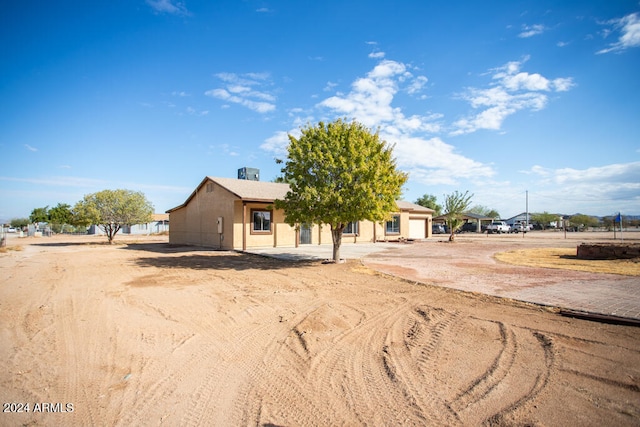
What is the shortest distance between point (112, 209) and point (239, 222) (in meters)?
15.8

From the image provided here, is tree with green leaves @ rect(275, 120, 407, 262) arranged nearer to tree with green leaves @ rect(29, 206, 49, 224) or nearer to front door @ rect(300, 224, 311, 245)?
front door @ rect(300, 224, 311, 245)

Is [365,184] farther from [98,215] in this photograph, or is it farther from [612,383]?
[98,215]

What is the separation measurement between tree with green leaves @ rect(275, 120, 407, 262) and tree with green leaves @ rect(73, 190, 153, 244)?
21.2 meters

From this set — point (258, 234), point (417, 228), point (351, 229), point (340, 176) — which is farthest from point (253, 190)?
point (417, 228)

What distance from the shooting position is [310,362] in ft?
Answer: 14.3

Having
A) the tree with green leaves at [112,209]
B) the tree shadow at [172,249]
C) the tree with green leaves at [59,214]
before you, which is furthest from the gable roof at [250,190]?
the tree with green leaves at [59,214]

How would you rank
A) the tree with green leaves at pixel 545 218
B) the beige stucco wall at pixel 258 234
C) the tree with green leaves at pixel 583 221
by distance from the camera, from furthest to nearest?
the tree with green leaves at pixel 545 218 < the tree with green leaves at pixel 583 221 < the beige stucco wall at pixel 258 234

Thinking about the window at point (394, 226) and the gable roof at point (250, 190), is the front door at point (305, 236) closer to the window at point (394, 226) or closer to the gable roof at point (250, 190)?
the gable roof at point (250, 190)

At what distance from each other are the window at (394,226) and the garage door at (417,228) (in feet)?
10.1

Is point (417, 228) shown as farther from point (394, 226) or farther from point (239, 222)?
point (239, 222)

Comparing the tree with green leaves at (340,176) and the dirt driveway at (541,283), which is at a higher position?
the tree with green leaves at (340,176)

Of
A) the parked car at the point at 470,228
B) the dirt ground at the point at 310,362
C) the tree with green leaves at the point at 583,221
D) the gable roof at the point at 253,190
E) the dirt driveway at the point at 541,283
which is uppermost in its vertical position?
the gable roof at the point at 253,190

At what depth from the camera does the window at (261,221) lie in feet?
64.7

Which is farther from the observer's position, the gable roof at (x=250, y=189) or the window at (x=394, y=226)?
the window at (x=394, y=226)
